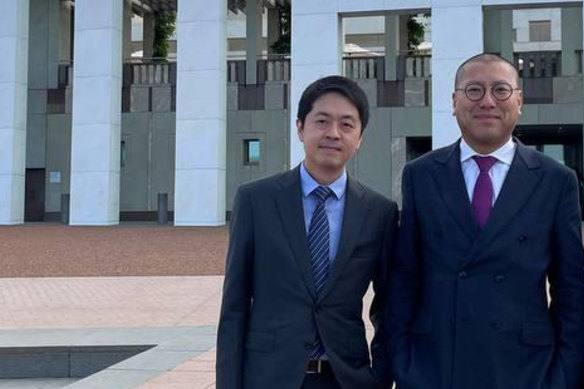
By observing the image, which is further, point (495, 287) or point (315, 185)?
point (315, 185)

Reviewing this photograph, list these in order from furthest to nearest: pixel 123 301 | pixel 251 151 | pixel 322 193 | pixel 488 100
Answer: pixel 251 151, pixel 123 301, pixel 322 193, pixel 488 100

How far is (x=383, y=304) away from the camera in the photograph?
8.86 ft

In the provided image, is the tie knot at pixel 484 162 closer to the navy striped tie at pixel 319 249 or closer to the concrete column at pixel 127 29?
the navy striped tie at pixel 319 249

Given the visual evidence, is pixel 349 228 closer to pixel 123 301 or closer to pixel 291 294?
pixel 291 294

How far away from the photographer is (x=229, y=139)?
29.5 meters

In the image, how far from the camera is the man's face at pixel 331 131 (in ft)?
8.72

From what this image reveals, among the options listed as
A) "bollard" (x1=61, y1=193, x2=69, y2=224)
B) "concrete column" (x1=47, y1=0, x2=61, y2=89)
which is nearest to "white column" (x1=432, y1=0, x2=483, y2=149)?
"bollard" (x1=61, y1=193, x2=69, y2=224)

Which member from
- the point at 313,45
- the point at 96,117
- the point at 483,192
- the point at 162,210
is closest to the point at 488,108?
the point at 483,192

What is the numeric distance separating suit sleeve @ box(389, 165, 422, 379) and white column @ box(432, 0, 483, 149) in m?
18.9

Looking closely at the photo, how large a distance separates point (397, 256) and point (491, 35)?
27220mm

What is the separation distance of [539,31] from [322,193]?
41.4 meters

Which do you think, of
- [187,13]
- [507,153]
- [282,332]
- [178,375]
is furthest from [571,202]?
[187,13]

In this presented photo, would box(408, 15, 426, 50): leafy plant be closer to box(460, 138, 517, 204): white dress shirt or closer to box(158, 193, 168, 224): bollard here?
box(158, 193, 168, 224): bollard

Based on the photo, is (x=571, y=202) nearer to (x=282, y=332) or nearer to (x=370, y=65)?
(x=282, y=332)
